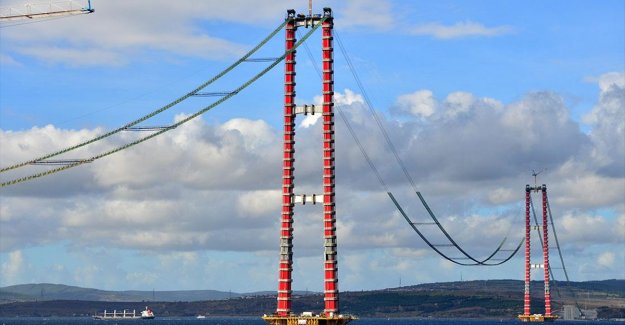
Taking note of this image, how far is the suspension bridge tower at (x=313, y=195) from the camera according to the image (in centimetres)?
16800

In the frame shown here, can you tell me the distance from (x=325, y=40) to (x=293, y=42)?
206 inches

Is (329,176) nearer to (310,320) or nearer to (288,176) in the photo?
(288,176)

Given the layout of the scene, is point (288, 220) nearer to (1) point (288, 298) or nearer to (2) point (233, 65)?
(1) point (288, 298)

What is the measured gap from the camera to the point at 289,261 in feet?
561

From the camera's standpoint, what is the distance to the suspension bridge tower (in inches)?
6614

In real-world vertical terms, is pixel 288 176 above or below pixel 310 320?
above

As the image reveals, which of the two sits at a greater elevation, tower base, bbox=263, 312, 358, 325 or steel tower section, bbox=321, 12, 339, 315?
steel tower section, bbox=321, 12, 339, 315

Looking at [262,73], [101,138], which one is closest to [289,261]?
[262,73]

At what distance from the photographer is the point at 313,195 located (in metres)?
170

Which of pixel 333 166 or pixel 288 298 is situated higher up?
pixel 333 166

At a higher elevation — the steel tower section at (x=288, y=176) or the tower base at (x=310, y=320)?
the steel tower section at (x=288, y=176)

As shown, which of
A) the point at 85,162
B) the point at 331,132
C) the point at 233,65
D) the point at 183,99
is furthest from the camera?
the point at 331,132

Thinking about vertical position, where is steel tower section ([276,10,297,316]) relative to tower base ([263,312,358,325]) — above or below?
above

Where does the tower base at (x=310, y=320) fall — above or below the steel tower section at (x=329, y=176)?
below
